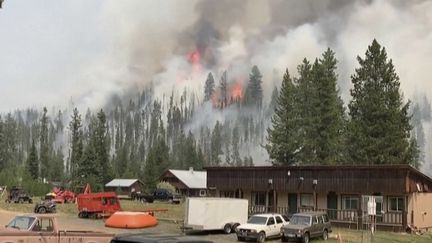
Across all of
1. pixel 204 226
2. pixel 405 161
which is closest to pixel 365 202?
pixel 204 226

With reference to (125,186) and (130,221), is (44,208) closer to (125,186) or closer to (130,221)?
(130,221)

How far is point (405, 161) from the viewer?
64.8m

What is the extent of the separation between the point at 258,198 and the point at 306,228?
19414mm

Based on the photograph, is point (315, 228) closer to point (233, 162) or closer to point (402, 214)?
point (402, 214)

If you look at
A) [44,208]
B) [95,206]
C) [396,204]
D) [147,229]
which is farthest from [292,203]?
[44,208]

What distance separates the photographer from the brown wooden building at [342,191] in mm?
45062

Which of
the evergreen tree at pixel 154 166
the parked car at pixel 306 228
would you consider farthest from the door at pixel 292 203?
the evergreen tree at pixel 154 166

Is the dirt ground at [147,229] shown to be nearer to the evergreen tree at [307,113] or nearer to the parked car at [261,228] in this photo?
the parked car at [261,228]

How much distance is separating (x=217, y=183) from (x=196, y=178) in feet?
168

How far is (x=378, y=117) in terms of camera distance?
65.8 meters

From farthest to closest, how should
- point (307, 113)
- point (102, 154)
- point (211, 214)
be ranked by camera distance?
1. point (102, 154)
2. point (307, 113)
3. point (211, 214)

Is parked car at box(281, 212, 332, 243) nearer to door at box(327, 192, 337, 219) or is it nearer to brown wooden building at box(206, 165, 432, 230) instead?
brown wooden building at box(206, 165, 432, 230)

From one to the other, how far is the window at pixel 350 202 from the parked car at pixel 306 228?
10.5 metres

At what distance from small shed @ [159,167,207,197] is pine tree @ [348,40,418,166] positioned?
41539 millimetres
